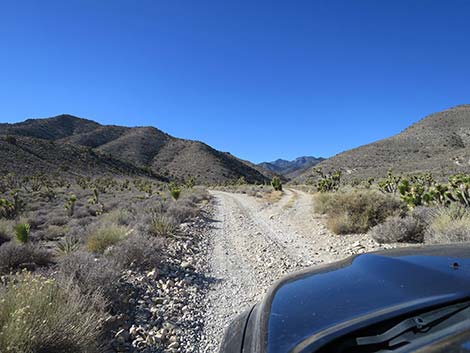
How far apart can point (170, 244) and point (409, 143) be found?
253ft

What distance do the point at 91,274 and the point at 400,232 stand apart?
694cm

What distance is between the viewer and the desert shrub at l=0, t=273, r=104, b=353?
104 inches

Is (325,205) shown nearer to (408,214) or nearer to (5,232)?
(408,214)

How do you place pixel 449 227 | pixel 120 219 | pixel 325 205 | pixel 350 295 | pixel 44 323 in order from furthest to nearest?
pixel 325 205
pixel 120 219
pixel 449 227
pixel 44 323
pixel 350 295

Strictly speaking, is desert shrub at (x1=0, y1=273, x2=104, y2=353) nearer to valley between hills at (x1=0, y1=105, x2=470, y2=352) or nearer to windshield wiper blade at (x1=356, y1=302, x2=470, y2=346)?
valley between hills at (x1=0, y1=105, x2=470, y2=352)

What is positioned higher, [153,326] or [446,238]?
[446,238]

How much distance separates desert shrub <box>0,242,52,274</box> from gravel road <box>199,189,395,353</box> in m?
3.99

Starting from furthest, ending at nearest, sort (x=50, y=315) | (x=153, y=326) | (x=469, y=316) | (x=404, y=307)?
(x=153, y=326)
(x=50, y=315)
(x=404, y=307)
(x=469, y=316)

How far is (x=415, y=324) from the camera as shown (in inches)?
58.8

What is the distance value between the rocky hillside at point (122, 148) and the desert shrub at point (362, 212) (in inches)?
2119

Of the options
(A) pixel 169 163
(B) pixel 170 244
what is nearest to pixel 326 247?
(B) pixel 170 244

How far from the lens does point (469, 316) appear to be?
1.49 metres

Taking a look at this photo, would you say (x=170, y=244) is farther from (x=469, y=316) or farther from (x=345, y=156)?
(x=345, y=156)

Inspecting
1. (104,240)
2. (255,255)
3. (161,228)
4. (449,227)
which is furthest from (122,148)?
(449,227)
